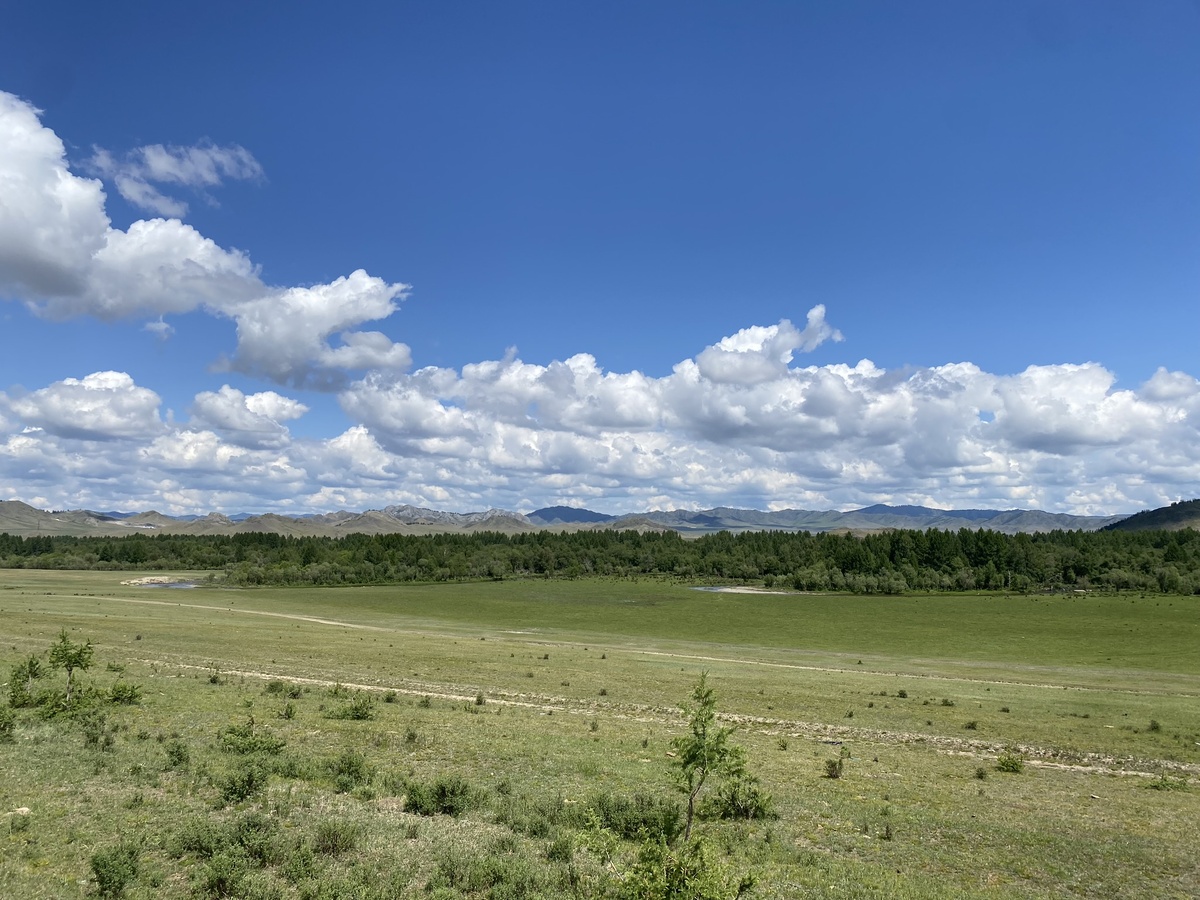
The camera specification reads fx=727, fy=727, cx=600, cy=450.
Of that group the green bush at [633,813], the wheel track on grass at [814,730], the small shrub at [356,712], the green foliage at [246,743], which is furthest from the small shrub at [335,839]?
the wheel track on grass at [814,730]

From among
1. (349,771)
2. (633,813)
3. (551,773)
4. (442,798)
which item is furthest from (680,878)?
(349,771)

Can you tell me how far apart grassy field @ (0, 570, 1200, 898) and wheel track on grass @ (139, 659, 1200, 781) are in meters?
0.19

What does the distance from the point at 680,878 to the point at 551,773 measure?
1133cm

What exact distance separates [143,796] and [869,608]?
127 m

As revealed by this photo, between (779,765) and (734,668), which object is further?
(734,668)

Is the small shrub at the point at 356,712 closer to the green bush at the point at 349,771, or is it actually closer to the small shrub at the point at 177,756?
the green bush at the point at 349,771

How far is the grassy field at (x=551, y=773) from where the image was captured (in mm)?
12258

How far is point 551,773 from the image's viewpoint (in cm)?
1928

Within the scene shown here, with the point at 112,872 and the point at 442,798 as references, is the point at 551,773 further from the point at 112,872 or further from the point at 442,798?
the point at 112,872

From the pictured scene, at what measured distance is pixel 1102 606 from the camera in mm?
123125

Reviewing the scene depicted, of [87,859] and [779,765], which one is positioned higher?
[87,859]

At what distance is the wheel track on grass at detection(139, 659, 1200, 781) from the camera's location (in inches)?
981

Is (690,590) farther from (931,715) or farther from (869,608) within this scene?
(931,715)

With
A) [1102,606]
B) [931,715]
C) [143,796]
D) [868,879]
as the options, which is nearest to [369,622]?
[931,715]
